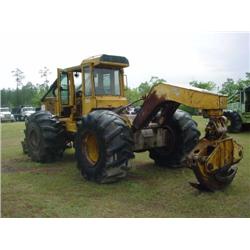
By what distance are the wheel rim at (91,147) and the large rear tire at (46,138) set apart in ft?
6.50

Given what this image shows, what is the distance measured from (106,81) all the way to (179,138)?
1.96 m

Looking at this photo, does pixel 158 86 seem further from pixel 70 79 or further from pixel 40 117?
pixel 40 117

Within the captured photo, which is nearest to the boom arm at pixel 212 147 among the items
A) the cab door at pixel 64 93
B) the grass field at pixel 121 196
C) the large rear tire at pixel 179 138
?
the grass field at pixel 121 196

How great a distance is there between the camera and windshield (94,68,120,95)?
26.1ft

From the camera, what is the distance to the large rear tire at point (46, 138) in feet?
28.9

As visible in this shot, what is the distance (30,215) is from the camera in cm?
509

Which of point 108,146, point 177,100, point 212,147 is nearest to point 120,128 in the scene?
point 108,146

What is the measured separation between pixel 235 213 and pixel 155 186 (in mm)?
1819

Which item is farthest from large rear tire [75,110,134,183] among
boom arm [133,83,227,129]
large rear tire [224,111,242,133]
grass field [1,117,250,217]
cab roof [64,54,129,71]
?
large rear tire [224,111,242,133]

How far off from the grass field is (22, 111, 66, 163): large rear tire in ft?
2.73

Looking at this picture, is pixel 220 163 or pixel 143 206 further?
pixel 220 163

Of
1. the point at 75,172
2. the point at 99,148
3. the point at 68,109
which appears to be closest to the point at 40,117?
the point at 68,109

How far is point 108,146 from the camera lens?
644cm

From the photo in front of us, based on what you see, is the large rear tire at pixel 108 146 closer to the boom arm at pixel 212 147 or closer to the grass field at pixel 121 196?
the grass field at pixel 121 196
